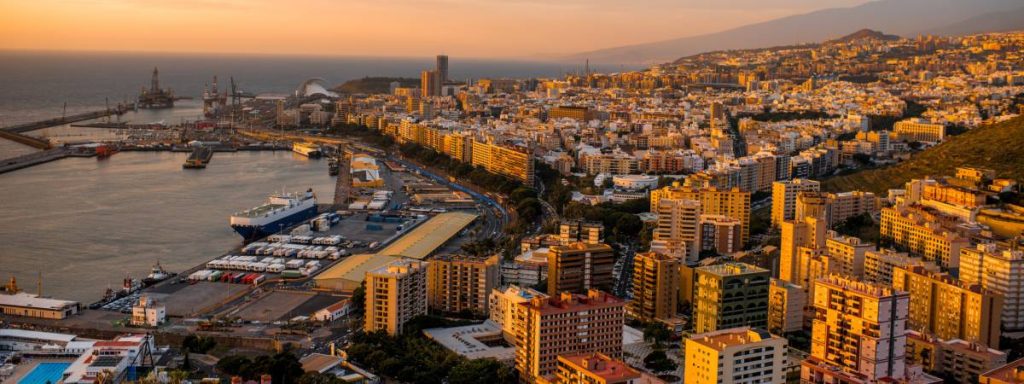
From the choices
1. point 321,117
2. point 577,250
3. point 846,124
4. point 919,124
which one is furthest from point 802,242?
point 321,117

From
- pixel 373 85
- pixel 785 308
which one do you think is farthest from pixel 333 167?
pixel 373 85

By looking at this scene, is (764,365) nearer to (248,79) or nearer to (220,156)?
(220,156)

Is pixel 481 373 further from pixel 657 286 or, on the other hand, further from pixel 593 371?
pixel 657 286

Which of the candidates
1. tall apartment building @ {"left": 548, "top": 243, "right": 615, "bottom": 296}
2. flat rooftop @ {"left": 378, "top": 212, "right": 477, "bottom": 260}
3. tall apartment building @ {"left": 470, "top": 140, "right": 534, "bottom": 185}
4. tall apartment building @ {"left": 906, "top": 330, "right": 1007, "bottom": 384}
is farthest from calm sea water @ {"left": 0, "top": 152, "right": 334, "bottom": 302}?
tall apartment building @ {"left": 906, "top": 330, "right": 1007, "bottom": 384}

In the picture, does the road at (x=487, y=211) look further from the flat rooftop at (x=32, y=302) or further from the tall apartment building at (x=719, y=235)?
the flat rooftop at (x=32, y=302)

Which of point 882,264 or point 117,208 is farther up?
A: point 882,264

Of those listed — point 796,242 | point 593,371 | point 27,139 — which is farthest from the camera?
point 27,139
